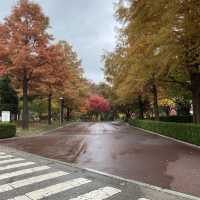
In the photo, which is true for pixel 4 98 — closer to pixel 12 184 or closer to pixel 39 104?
pixel 39 104

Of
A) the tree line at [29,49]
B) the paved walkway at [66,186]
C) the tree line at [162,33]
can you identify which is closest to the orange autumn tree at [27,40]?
the tree line at [29,49]

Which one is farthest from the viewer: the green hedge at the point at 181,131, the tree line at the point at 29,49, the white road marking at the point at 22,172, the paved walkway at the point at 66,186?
the tree line at the point at 29,49

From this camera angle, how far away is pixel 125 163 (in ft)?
29.6

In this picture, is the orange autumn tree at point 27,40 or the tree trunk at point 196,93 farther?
the orange autumn tree at point 27,40

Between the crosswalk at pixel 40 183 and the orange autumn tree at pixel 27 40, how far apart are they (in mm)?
15705

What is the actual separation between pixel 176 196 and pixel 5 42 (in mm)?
21877

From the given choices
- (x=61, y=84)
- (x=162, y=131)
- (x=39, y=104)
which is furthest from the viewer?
(x=39, y=104)

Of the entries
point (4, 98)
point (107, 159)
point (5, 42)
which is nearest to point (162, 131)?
point (107, 159)

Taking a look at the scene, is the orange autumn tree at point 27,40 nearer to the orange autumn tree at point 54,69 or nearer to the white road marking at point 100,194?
the orange autumn tree at point 54,69

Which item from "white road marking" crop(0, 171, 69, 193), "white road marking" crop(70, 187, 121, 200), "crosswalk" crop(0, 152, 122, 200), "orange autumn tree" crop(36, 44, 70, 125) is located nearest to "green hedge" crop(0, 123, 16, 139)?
"orange autumn tree" crop(36, 44, 70, 125)

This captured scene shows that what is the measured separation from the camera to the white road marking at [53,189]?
17.4ft

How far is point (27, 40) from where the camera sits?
2377 centimetres

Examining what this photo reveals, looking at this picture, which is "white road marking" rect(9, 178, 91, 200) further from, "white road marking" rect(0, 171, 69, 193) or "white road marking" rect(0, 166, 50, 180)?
"white road marking" rect(0, 166, 50, 180)

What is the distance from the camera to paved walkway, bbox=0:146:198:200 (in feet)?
17.6
